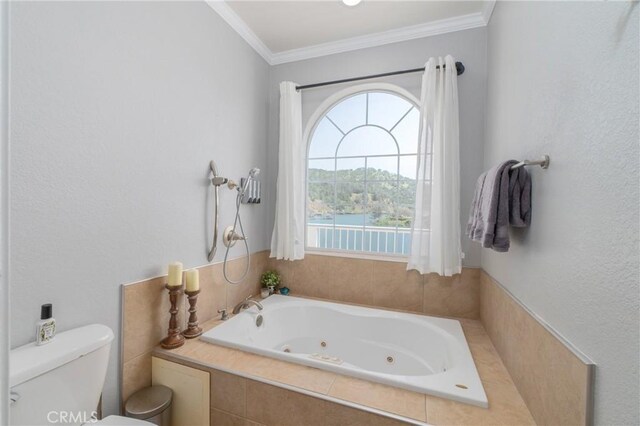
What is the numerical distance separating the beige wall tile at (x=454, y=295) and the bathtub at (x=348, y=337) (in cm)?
11

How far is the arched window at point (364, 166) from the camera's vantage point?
2188 millimetres

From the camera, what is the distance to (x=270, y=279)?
2307 millimetres

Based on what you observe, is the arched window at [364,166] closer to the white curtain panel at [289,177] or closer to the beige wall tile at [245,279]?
the white curtain panel at [289,177]

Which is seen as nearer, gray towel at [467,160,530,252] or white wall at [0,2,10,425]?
white wall at [0,2,10,425]

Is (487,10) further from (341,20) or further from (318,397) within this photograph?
(318,397)

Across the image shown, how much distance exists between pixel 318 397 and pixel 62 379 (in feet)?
3.17

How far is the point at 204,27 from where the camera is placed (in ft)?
5.60

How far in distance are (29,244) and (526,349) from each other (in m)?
1.99

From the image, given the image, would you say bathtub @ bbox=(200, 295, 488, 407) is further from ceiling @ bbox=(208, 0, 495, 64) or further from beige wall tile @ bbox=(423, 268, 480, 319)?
ceiling @ bbox=(208, 0, 495, 64)

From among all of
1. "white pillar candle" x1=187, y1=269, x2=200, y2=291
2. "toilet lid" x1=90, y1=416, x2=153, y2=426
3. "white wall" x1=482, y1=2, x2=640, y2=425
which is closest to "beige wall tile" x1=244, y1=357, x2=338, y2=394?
"toilet lid" x1=90, y1=416, x2=153, y2=426

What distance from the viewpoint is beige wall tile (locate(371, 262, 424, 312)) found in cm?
200

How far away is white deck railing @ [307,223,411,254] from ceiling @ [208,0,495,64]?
5.17ft

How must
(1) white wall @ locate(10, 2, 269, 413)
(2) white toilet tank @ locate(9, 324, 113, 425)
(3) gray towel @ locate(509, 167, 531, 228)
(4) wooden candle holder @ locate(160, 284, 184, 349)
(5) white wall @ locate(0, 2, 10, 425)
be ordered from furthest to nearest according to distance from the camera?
(4) wooden candle holder @ locate(160, 284, 184, 349), (3) gray towel @ locate(509, 167, 531, 228), (1) white wall @ locate(10, 2, 269, 413), (2) white toilet tank @ locate(9, 324, 113, 425), (5) white wall @ locate(0, 2, 10, 425)

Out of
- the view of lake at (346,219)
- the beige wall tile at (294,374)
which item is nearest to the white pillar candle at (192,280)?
the beige wall tile at (294,374)
